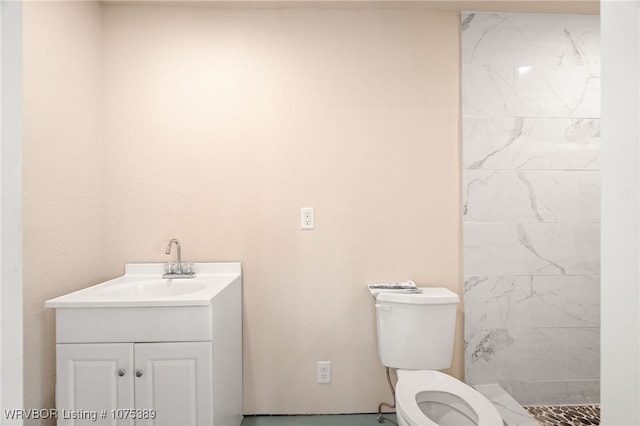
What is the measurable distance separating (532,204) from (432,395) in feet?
3.99

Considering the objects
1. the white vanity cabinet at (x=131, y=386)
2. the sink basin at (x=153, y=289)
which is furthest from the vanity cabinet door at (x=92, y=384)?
the sink basin at (x=153, y=289)

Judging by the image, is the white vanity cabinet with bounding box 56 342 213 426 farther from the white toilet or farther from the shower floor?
the shower floor

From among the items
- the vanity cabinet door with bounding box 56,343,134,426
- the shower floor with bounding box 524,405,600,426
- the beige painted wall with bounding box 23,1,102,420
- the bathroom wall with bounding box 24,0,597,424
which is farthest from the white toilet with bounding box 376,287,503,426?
the beige painted wall with bounding box 23,1,102,420

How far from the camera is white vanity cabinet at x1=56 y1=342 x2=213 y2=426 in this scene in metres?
1.29

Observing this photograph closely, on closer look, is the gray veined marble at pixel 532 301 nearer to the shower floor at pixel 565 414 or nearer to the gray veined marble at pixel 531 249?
the gray veined marble at pixel 531 249

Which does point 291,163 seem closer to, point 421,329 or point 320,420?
point 421,329

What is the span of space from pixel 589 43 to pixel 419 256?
1.58m

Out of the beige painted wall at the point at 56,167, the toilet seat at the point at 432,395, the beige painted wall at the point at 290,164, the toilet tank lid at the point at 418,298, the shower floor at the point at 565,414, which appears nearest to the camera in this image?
the toilet seat at the point at 432,395

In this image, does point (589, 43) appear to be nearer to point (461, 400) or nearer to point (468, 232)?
point (468, 232)

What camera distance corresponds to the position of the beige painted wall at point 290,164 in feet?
6.28

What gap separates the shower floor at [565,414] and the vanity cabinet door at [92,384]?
6.62 ft

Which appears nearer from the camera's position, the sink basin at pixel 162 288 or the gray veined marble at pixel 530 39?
the sink basin at pixel 162 288

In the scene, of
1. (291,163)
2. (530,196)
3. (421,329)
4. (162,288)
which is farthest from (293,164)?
(530,196)

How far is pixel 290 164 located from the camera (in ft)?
6.38
